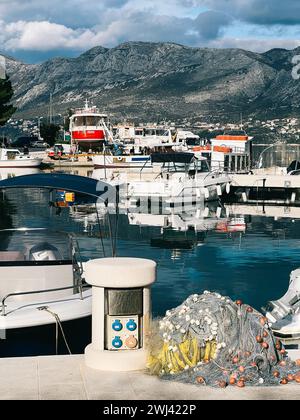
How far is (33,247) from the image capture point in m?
16.0

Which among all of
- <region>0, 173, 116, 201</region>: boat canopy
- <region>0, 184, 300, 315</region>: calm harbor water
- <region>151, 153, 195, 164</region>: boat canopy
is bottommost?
<region>0, 184, 300, 315</region>: calm harbor water

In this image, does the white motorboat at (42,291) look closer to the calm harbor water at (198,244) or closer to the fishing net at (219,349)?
the calm harbor water at (198,244)

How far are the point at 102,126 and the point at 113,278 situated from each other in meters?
88.7

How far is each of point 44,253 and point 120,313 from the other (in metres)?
6.51

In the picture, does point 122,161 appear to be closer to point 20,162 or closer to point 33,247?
point 20,162

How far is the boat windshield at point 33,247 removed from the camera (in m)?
15.7

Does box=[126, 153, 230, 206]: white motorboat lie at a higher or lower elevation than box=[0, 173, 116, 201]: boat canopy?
lower

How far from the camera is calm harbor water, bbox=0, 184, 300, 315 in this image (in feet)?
76.2

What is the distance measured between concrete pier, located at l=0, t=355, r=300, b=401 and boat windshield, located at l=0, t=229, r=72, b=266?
6.00 metres

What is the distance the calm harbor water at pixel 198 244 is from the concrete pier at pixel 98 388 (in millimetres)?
7803

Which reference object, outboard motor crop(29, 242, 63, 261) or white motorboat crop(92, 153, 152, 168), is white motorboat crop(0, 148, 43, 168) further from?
outboard motor crop(29, 242, 63, 261)

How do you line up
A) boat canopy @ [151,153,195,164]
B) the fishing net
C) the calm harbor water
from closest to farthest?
the fishing net < the calm harbor water < boat canopy @ [151,153,195,164]

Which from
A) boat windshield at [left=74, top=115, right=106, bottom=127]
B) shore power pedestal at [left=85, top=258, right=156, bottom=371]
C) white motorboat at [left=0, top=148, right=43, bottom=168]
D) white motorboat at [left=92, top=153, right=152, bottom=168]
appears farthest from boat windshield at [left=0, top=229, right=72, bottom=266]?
boat windshield at [left=74, top=115, right=106, bottom=127]
